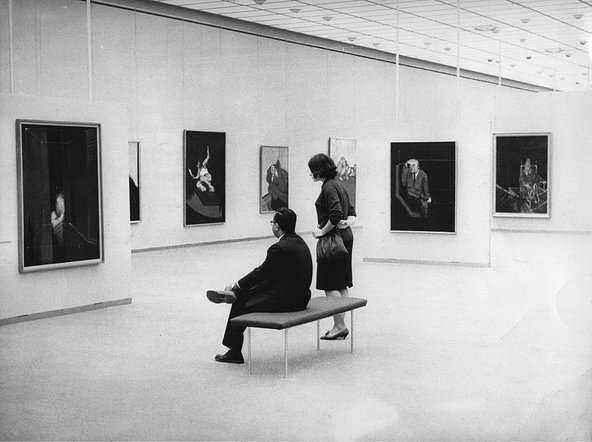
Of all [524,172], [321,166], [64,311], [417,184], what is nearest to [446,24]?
[524,172]

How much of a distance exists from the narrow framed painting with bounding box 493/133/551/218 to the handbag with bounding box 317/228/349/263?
433 inches

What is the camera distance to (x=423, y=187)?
20.1 meters

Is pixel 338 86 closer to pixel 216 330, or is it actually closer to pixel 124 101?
pixel 124 101

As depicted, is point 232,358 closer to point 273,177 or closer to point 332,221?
point 332,221

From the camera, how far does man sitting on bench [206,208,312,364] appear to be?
963cm

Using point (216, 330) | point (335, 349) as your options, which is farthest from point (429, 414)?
point (216, 330)

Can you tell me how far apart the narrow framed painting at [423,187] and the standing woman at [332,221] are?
9.00 meters

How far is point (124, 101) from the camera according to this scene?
22297 mm

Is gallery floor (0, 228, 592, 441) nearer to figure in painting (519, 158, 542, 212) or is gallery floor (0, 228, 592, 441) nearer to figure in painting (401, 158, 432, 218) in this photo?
figure in painting (401, 158, 432, 218)

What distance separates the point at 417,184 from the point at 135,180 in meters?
7.50

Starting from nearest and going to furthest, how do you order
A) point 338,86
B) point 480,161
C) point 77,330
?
point 77,330
point 480,161
point 338,86

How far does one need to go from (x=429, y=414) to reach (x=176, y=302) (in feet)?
24.2

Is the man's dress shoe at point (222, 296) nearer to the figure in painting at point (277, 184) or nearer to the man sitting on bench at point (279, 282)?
the man sitting on bench at point (279, 282)

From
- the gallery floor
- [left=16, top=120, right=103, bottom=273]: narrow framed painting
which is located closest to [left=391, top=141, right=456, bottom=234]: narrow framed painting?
the gallery floor
